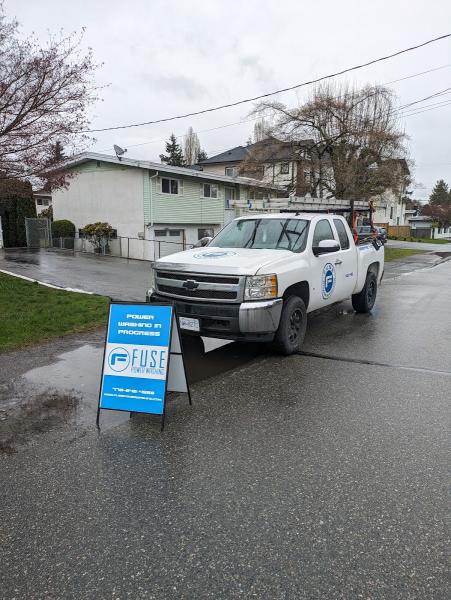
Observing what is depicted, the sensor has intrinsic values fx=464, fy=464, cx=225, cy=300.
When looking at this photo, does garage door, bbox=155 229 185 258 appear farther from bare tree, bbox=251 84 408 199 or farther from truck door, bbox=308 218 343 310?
truck door, bbox=308 218 343 310

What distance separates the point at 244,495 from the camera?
3080mm

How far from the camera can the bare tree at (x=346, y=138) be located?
2431 cm

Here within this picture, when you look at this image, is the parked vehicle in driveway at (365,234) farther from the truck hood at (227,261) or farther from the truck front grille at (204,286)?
the truck front grille at (204,286)

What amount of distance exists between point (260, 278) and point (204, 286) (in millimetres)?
708

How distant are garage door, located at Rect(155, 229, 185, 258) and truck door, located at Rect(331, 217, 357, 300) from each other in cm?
1550

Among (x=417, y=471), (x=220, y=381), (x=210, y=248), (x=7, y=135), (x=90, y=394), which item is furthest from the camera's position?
(x=7, y=135)

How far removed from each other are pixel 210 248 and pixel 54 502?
15.4 ft

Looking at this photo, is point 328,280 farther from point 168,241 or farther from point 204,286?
point 168,241

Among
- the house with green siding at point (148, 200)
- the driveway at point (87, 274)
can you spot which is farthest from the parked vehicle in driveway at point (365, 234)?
the house with green siding at point (148, 200)

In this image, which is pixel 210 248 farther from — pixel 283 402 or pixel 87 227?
pixel 87 227

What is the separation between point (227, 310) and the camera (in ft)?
18.5

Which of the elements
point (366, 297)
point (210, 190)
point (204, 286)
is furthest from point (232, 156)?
point (204, 286)

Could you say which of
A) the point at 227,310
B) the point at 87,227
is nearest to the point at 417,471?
the point at 227,310

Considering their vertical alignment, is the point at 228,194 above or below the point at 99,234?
above
